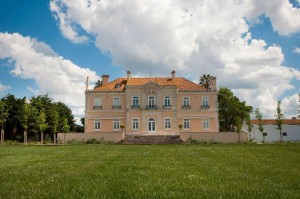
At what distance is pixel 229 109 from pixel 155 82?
20.6 meters

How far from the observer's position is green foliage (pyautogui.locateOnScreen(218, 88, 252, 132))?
206 feet

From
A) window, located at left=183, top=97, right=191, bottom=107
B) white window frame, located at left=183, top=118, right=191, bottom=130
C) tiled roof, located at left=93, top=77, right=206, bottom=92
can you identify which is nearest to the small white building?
tiled roof, located at left=93, top=77, right=206, bottom=92

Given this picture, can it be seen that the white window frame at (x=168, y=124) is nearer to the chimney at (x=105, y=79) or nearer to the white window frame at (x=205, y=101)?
the white window frame at (x=205, y=101)

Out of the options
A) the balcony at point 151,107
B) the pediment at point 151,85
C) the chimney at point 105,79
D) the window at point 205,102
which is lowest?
the balcony at point 151,107

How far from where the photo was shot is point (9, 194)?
265 inches

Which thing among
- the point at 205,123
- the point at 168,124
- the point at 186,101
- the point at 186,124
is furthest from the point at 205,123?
the point at 168,124

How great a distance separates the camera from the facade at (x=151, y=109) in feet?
162

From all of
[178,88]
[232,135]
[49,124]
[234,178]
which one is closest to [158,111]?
[178,88]

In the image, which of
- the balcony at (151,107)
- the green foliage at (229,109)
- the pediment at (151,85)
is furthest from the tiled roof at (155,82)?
the green foliage at (229,109)

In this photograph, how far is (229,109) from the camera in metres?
63.1

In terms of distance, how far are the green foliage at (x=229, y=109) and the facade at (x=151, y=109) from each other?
1376 centimetres

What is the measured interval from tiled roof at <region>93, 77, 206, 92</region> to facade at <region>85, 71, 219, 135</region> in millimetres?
163

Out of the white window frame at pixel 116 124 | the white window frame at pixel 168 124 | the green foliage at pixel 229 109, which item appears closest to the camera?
the white window frame at pixel 168 124

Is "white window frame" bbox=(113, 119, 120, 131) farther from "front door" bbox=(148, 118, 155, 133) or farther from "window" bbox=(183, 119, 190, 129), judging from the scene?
"window" bbox=(183, 119, 190, 129)
